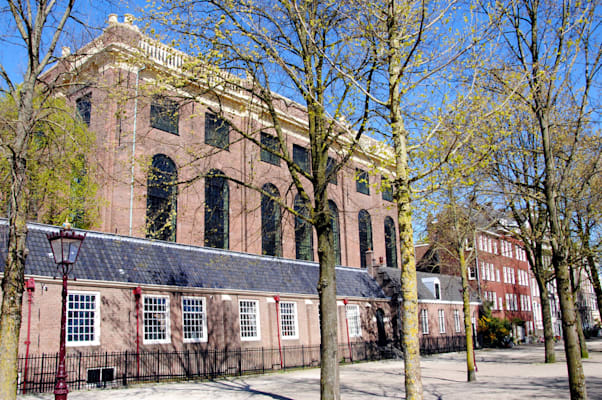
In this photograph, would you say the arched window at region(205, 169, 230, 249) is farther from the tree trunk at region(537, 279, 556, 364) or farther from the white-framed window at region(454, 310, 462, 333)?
the white-framed window at region(454, 310, 462, 333)

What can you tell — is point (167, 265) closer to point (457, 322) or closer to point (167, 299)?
point (167, 299)

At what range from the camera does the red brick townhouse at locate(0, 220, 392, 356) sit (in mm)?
18594

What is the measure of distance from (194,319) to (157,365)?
3000 mm

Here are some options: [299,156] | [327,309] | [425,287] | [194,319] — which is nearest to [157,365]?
[194,319]

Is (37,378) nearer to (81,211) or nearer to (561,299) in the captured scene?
(81,211)

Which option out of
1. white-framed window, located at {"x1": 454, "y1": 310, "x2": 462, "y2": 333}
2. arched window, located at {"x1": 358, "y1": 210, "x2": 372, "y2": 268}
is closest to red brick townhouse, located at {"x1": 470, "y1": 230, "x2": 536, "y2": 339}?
white-framed window, located at {"x1": 454, "y1": 310, "x2": 462, "y2": 333}

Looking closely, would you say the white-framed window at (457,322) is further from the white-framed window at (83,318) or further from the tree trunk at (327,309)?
the tree trunk at (327,309)

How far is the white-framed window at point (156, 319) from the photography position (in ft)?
69.4

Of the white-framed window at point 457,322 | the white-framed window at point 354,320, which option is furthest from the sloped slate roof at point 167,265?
the white-framed window at point 457,322

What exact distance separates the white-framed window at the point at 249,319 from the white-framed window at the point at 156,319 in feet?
14.4

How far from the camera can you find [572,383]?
9914 mm

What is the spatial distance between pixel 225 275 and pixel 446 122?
724 inches

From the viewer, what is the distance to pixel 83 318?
1906 centimetres

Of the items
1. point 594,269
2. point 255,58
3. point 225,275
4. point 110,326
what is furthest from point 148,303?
point 594,269
